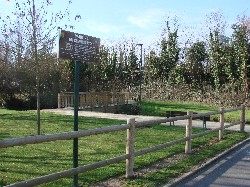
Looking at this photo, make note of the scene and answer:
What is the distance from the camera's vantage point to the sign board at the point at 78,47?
5.58 metres

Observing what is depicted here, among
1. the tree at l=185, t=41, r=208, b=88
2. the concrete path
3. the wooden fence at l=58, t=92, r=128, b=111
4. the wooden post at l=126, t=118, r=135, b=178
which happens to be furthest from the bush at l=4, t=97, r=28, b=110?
the wooden post at l=126, t=118, r=135, b=178

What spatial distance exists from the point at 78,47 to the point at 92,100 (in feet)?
70.5

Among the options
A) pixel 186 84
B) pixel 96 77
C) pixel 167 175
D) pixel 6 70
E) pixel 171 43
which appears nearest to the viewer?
pixel 167 175

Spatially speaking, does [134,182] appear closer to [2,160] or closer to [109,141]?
[2,160]

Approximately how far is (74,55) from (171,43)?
43470 mm

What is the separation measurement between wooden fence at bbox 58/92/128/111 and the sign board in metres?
20.0

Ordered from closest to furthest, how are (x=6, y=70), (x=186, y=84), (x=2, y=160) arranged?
(x=2, y=160) → (x=6, y=70) → (x=186, y=84)

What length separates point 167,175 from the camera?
24.3ft

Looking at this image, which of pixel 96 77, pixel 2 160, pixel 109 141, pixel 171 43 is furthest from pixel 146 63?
pixel 2 160

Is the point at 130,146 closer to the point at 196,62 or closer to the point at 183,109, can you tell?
the point at 183,109

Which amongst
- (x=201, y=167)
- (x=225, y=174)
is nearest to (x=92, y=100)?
(x=201, y=167)

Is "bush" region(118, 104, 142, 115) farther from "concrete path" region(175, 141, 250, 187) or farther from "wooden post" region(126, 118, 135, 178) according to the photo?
"wooden post" region(126, 118, 135, 178)

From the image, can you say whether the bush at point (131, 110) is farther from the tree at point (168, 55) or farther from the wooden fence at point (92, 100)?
the tree at point (168, 55)

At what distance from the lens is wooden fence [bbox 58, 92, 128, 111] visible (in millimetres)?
26328
